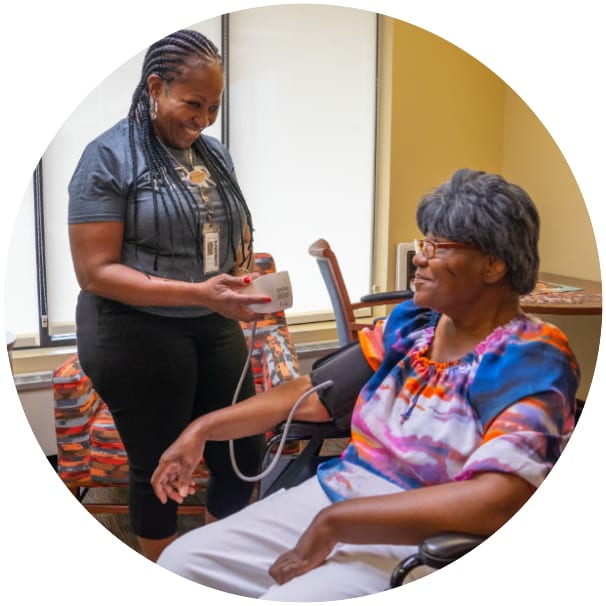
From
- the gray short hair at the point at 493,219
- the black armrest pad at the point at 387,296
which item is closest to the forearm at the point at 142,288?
the black armrest pad at the point at 387,296

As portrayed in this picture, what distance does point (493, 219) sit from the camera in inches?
39.8

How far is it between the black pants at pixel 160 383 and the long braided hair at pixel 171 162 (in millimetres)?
108

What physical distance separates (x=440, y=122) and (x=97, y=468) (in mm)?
750

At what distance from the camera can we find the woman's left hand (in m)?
1.07

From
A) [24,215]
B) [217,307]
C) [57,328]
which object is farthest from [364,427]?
[24,215]

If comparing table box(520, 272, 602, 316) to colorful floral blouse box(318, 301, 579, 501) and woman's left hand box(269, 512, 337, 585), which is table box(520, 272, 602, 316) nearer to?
colorful floral blouse box(318, 301, 579, 501)

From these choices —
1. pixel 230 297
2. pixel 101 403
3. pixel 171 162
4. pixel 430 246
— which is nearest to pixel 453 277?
pixel 430 246

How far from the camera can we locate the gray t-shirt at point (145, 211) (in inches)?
41.7

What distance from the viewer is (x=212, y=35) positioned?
112 centimetres

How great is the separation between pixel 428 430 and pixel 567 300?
0.29m

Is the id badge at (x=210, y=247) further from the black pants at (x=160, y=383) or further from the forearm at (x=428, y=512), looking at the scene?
the forearm at (x=428, y=512)

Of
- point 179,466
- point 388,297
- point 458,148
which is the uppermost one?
point 458,148

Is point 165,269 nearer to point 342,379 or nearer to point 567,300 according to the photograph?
point 342,379

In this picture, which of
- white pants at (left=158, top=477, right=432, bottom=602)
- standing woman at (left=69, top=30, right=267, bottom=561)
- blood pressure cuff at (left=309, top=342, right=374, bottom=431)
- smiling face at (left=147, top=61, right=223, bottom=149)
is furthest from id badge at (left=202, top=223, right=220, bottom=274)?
white pants at (left=158, top=477, right=432, bottom=602)
